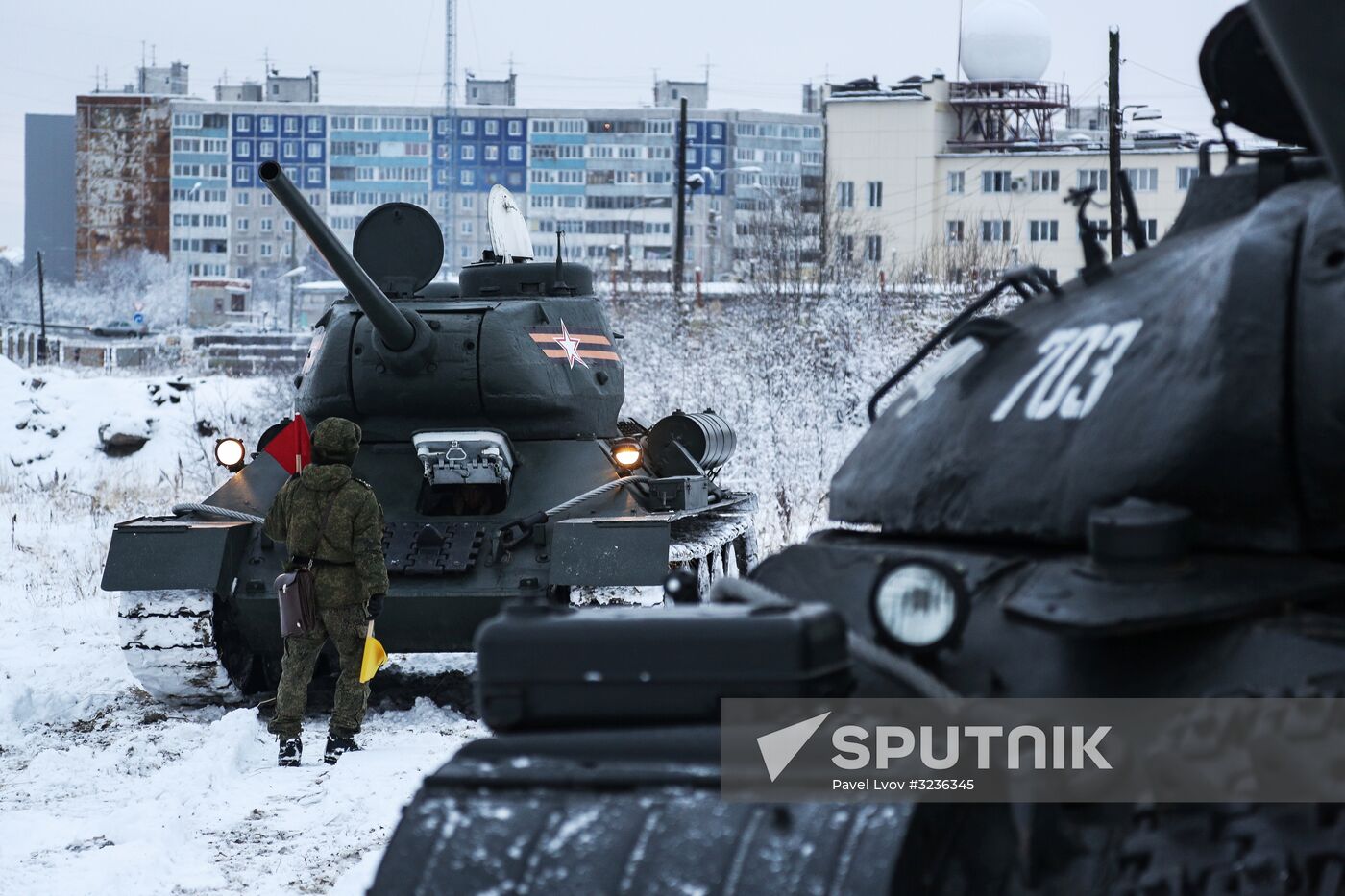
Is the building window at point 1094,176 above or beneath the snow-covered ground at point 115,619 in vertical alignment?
above

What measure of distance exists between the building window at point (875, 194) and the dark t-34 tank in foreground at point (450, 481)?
3691cm

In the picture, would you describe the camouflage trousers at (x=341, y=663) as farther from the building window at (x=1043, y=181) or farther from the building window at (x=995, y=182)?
the building window at (x=995, y=182)

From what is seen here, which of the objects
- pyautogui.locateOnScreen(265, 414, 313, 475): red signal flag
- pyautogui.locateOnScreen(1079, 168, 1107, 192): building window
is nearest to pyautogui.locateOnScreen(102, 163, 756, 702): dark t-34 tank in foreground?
pyautogui.locateOnScreen(265, 414, 313, 475): red signal flag

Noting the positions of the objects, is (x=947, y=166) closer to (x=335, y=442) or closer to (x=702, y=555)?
(x=702, y=555)

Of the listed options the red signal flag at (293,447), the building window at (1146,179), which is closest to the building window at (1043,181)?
the building window at (1146,179)

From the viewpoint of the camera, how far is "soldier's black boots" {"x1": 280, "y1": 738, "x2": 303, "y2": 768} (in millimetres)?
7840

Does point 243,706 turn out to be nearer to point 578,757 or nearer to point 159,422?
point 578,757

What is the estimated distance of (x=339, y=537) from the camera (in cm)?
780

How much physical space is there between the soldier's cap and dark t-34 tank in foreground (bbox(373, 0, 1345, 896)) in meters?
5.07

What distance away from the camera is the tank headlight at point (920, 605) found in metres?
2.64

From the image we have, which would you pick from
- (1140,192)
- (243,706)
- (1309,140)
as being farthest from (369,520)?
(1140,192)

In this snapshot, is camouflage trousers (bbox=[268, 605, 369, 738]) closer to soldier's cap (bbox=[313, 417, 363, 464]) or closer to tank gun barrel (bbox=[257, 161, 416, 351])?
soldier's cap (bbox=[313, 417, 363, 464])

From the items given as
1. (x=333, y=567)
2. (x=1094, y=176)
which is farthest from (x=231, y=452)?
(x=1094, y=176)

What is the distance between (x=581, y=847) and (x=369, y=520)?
5627 millimetres
